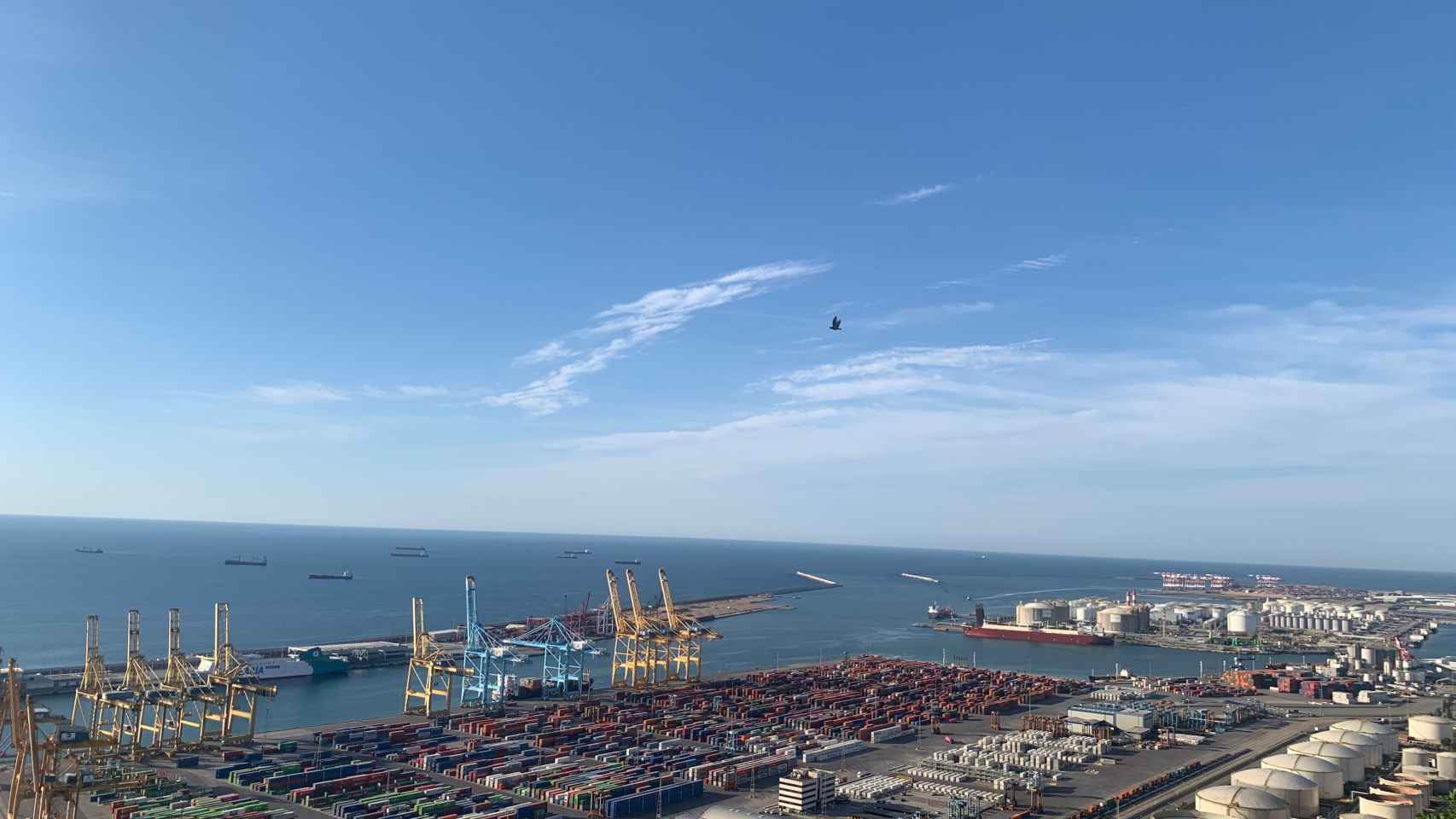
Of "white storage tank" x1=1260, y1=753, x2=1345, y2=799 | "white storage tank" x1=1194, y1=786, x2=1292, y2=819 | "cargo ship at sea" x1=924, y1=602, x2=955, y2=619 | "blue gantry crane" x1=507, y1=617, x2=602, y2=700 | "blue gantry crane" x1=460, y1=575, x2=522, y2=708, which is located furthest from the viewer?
"cargo ship at sea" x1=924, y1=602, x2=955, y2=619

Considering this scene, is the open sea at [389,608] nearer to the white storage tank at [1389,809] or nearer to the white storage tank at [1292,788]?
the white storage tank at [1292,788]

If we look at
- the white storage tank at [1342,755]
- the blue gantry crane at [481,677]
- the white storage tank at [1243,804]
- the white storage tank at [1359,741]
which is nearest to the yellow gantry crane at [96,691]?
the blue gantry crane at [481,677]

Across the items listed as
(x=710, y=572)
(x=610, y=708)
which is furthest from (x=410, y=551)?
(x=610, y=708)

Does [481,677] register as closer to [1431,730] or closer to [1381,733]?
[1381,733]

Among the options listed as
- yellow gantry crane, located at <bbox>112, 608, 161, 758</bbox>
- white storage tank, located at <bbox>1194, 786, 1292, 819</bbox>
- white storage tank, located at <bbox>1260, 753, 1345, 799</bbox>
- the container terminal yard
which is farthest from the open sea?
white storage tank, located at <bbox>1194, 786, 1292, 819</bbox>

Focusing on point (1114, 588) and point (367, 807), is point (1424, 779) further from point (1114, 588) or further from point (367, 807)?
point (1114, 588)

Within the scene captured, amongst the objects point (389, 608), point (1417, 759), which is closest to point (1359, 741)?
point (1417, 759)

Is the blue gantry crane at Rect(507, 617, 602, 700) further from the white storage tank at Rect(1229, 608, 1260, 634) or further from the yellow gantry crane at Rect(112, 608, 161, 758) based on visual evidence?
the white storage tank at Rect(1229, 608, 1260, 634)
